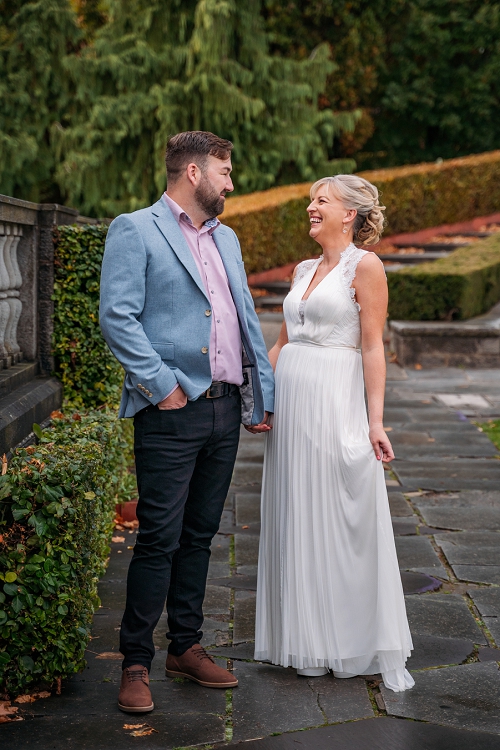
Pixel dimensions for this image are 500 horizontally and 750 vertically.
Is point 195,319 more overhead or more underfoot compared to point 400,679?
more overhead

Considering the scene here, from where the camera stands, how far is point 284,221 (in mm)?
15047

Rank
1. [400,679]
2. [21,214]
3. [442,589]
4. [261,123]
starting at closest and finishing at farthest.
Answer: [400,679] → [442,589] → [21,214] → [261,123]

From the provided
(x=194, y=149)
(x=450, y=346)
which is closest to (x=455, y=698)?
(x=194, y=149)

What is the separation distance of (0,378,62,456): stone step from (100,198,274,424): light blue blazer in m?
1.10

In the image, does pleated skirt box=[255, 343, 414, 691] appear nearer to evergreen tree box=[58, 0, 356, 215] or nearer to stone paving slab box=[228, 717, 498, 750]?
stone paving slab box=[228, 717, 498, 750]

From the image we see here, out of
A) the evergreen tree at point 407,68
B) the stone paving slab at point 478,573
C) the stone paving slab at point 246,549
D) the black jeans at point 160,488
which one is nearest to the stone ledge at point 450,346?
the stone paving slab at point 246,549

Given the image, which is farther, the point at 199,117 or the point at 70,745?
the point at 199,117

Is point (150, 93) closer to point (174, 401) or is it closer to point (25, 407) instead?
point (25, 407)

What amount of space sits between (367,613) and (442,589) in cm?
101

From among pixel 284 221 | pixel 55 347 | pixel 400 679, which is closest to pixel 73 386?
pixel 55 347

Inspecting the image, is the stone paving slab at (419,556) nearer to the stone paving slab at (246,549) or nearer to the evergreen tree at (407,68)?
the stone paving slab at (246,549)

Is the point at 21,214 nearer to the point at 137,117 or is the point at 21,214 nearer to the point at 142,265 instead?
the point at 142,265

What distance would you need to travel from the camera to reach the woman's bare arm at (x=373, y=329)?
3.59 metres

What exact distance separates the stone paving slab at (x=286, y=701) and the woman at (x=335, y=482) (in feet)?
0.26
